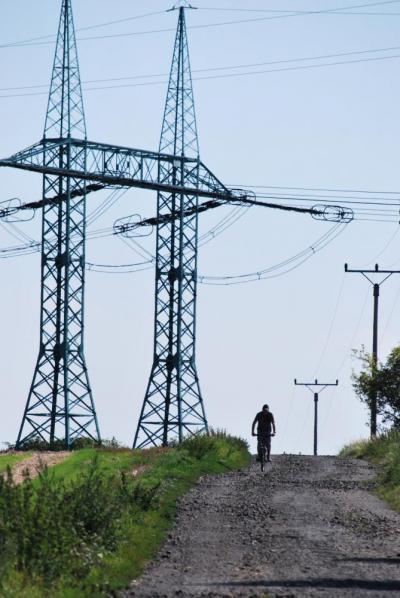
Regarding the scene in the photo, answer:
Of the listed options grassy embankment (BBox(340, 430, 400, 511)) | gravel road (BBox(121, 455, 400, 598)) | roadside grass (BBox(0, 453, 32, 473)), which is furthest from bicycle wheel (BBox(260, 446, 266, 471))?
roadside grass (BBox(0, 453, 32, 473))

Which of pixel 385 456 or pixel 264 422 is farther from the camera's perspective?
pixel 385 456

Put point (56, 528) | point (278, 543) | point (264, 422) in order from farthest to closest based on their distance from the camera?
point (264, 422)
point (278, 543)
point (56, 528)

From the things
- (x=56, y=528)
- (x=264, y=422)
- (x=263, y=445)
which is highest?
(x=264, y=422)

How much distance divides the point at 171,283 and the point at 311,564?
1743 inches

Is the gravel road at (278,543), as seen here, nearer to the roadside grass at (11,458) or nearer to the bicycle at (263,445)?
the bicycle at (263,445)

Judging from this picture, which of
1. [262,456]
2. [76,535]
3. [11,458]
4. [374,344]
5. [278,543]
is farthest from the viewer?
[374,344]

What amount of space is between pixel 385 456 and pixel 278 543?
75.9 feet

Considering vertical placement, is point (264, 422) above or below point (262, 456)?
above

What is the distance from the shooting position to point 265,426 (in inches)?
1724

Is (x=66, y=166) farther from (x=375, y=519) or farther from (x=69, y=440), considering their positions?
(x=375, y=519)

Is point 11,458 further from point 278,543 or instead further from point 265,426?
point 278,543

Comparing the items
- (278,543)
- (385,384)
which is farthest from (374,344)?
(278,543)

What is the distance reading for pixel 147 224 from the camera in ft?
227

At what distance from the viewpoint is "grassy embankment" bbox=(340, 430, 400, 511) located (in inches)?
1361
